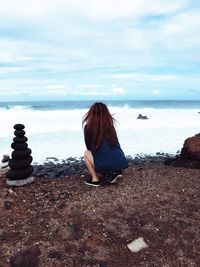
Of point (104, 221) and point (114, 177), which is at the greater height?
point (114, 177)

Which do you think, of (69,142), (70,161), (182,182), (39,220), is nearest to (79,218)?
(39,220)

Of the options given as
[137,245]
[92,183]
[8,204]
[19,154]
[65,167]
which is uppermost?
[19,154]

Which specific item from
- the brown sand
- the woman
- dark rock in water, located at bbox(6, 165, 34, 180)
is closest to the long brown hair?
the woman

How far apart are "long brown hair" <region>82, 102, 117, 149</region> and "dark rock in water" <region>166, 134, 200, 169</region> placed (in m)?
2.96

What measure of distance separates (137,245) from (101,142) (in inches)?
90.6

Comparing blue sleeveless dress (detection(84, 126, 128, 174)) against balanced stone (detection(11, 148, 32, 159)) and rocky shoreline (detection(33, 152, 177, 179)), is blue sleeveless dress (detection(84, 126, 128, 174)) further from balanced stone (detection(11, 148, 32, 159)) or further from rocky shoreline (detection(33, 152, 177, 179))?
rocky shoreline (detection(33, 152, 177, 179))

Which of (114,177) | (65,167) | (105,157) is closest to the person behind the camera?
(105,157)

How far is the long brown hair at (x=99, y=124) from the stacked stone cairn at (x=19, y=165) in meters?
1.60

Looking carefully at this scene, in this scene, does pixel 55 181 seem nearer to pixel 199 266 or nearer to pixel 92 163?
pixel 92 163

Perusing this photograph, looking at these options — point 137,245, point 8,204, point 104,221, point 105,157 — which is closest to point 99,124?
point 105,157

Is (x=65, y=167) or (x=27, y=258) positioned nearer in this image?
(x=27, y=258)

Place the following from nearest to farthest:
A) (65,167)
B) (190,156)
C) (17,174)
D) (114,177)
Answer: (114,177) < (17,174) < (190,156) < (65,167)

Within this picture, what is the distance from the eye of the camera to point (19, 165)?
837 centimetres

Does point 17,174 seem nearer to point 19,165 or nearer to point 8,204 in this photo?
point 19,165
